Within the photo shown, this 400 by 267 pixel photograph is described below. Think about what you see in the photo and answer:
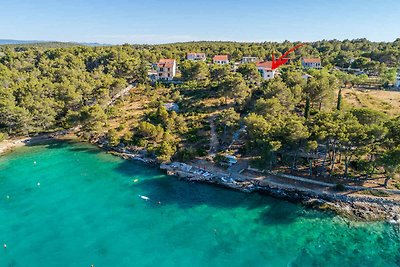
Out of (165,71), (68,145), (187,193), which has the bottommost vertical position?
(187,193)

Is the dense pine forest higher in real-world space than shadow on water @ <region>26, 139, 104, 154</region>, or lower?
higher

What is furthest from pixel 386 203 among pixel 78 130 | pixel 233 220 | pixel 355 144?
pixel 78 130

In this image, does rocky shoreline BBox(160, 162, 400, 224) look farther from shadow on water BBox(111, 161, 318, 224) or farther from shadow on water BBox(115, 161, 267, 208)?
shadow on water BBox(115, 161, 267, 208)

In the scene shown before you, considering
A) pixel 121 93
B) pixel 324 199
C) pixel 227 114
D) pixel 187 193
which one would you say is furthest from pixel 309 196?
pixel 121 93

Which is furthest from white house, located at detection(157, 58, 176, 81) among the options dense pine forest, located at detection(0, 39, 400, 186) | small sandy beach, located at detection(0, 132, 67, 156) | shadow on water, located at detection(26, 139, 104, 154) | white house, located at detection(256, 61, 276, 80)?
shadow on water, located at detection(26, 139, 104, 154)

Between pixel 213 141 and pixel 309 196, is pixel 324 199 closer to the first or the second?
pixel 309 196

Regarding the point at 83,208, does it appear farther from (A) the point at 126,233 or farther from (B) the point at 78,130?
(B) the point at 78,130
